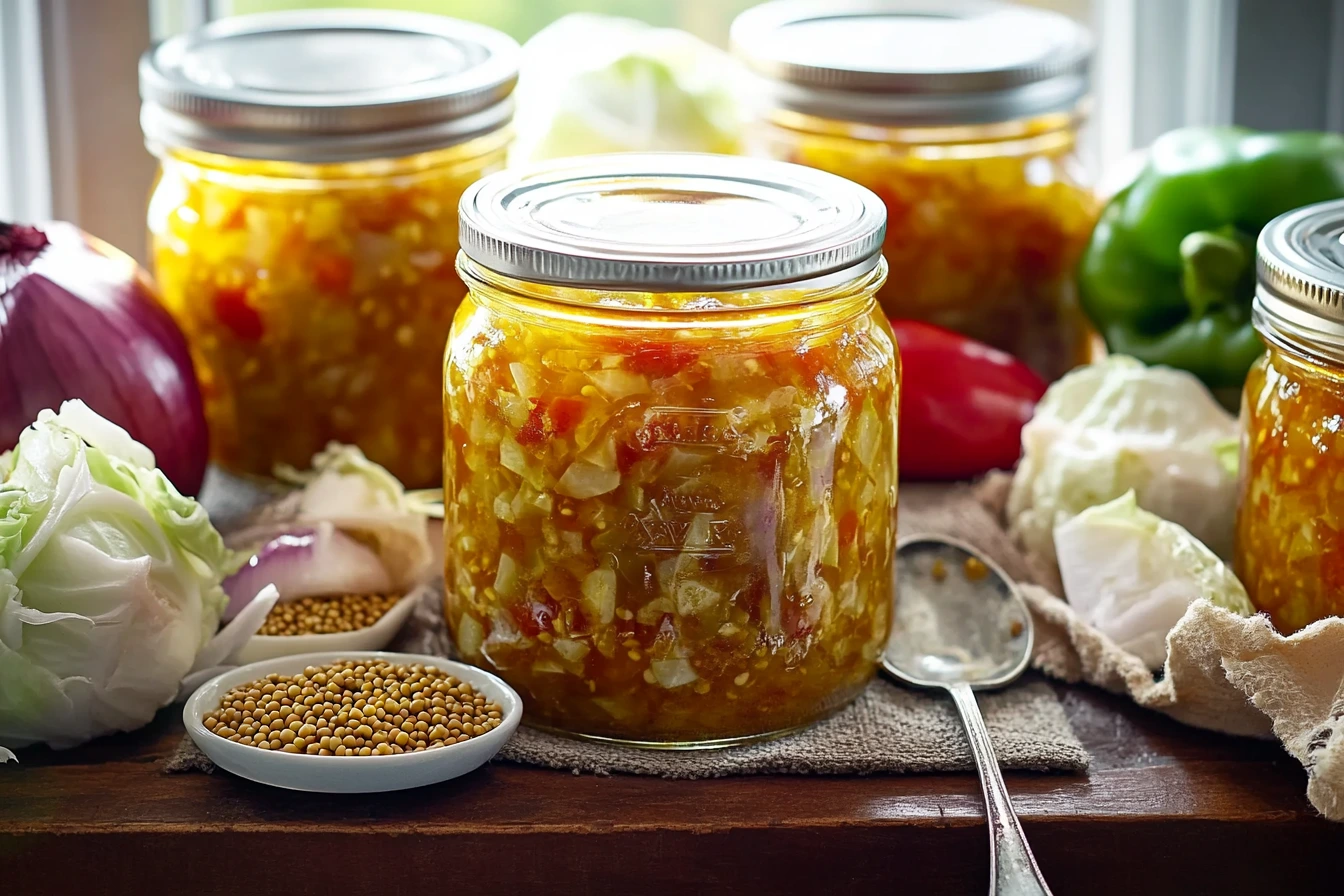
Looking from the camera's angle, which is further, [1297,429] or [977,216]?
[977,216]

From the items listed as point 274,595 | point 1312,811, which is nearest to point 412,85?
point 274,595

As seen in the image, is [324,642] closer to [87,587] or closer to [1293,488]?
[87,587]

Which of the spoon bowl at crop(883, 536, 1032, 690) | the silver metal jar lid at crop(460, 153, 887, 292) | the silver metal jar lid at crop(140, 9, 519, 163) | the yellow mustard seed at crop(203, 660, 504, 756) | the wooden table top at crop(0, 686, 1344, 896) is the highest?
the silver metal jar lid at crop(140, 9, 519, 163)

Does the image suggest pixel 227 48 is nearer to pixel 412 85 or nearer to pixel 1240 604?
pixel 412 85

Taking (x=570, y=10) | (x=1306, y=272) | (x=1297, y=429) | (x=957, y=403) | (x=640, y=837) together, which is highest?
(x=570, y=10)

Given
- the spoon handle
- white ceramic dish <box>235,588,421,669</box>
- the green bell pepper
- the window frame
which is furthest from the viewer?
the window frame

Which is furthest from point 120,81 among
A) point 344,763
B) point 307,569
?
point 344,763

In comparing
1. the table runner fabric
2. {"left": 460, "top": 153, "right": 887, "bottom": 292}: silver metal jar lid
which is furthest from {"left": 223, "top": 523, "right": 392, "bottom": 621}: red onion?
the table runner fabric

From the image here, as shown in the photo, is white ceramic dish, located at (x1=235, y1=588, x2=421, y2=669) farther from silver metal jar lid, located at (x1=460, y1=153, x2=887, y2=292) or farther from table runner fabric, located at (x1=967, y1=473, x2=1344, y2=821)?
table runner fabric, located at (x1=967, y1=473, x2=1344, y2=821)
